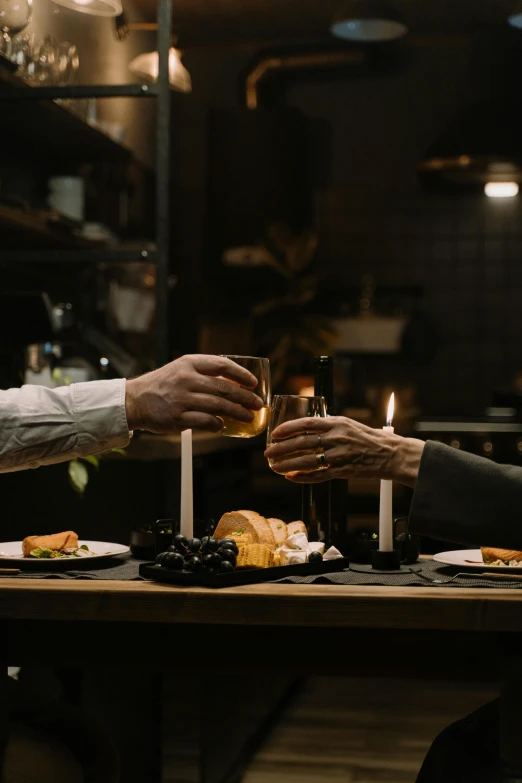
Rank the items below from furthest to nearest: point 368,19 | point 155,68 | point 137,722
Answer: point 368,19, point 155,68, point 137,722

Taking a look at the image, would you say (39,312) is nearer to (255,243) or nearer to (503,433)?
(503,433)

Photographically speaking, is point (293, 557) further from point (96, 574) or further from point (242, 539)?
point (96, 574)

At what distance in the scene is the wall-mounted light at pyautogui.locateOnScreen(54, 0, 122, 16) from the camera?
3.20 metres

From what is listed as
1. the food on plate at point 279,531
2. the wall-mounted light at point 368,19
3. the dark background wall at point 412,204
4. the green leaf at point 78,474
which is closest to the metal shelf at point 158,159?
the green leaf at point 78,474

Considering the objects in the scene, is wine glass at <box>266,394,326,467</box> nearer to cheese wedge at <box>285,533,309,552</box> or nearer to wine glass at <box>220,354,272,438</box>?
wine glass at <box>220,354,272,438</box>

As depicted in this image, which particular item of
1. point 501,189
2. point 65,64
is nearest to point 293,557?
point 65,64

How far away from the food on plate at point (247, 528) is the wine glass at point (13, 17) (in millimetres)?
1827

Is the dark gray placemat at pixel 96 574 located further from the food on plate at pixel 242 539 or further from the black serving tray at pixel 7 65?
the black serving tray at pixel 7 65

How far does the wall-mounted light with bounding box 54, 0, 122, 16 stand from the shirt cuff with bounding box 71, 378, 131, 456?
82.9 inches

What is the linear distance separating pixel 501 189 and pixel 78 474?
3635 millimetres

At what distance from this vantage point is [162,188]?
307 centimetres

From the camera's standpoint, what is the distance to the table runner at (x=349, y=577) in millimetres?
1426

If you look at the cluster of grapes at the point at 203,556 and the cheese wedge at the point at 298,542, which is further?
the cheese wedge at the point at 298,542

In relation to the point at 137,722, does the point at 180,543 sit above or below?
above
